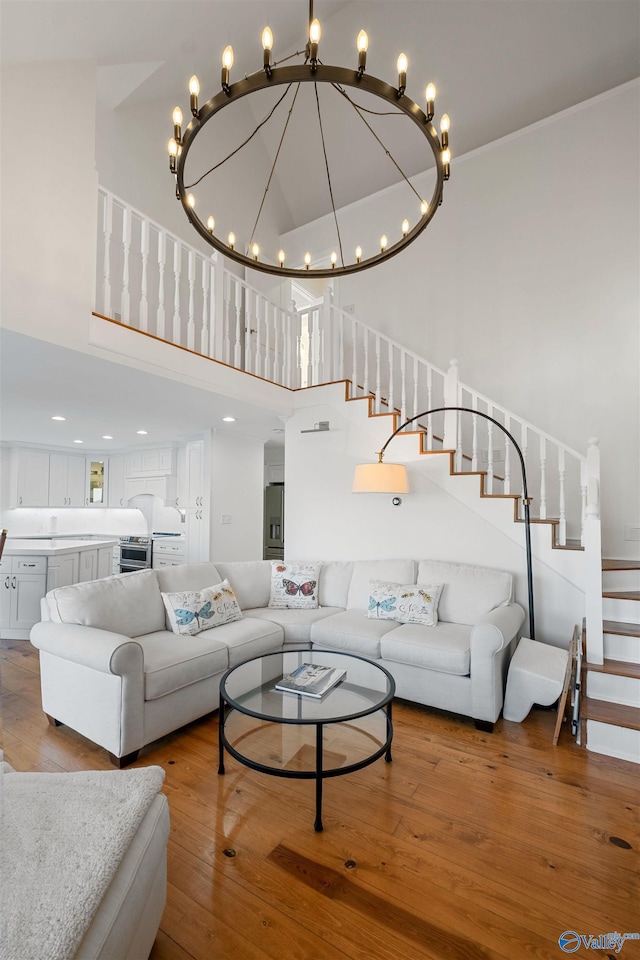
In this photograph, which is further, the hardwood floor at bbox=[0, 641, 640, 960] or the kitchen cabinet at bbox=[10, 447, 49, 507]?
the kitchen cabinet at bbox=[10, 447, 49, 507]

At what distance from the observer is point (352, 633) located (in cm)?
324

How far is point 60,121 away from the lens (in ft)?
9.00

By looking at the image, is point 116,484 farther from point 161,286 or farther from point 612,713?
point 612,713

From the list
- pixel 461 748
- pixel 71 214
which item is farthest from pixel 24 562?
pixel 461 748

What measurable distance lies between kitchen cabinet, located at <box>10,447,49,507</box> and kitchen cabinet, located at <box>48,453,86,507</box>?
0.09 metres

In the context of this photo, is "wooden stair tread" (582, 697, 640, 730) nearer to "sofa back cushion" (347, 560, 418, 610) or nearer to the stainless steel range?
"sofa back cushion" (347, 560, 418, 610)

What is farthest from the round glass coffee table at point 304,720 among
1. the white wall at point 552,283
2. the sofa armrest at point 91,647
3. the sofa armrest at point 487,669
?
the white wall at point 552,283

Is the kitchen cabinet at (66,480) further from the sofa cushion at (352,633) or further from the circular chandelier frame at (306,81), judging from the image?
the circular chandelier frame at (306,81)

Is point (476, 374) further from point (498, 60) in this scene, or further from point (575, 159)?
point (498, 60)

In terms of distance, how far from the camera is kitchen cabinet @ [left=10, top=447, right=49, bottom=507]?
20.8 ft

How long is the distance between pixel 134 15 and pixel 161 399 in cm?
256

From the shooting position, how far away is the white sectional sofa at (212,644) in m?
2.38

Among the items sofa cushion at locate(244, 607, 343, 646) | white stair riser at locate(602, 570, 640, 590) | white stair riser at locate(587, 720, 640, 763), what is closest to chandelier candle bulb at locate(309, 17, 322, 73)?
sofa cushion at locate(244, 607, 343, 646)

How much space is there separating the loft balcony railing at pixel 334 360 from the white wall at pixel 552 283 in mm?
369
